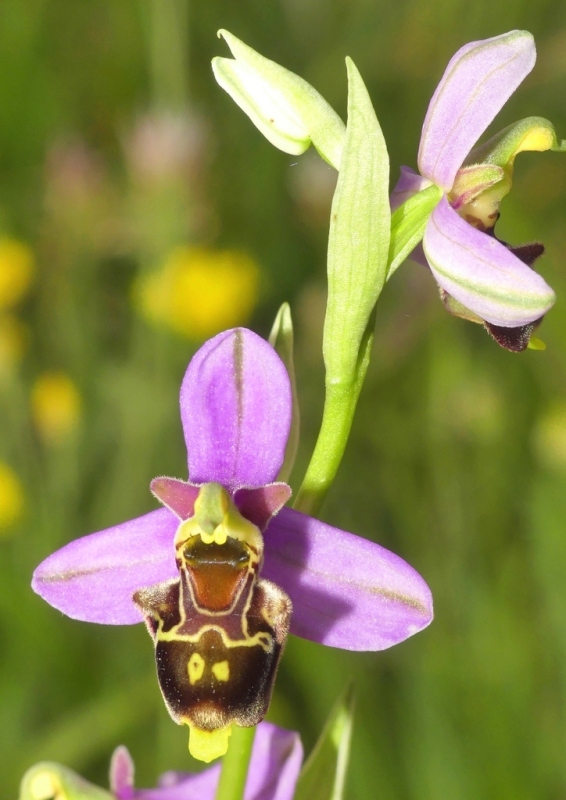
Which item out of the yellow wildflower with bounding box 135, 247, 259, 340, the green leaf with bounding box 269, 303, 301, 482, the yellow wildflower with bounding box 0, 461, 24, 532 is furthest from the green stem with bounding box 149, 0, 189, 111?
the green leaf with bounding box 269, 303, 301, 482

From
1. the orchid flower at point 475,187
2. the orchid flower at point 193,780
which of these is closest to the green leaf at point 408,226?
the orchid flower at point 475,187

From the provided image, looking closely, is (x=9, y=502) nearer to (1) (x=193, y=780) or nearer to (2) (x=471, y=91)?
(1) (x=193, y=780)

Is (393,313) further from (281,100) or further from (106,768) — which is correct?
(281,100)

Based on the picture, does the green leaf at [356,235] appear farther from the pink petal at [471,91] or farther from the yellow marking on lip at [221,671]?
the yellow marking on lip at [221,671]

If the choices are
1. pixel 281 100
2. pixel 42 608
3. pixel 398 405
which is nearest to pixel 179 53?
pixel 398 405

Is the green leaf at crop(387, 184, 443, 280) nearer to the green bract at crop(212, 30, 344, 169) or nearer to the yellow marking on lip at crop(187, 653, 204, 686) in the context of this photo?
the green bract at crop(212, 30, 344, 169)

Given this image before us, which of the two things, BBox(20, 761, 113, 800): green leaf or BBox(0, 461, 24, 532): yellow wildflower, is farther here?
BBox(0, 461, 24, 532): yellow wildflower
